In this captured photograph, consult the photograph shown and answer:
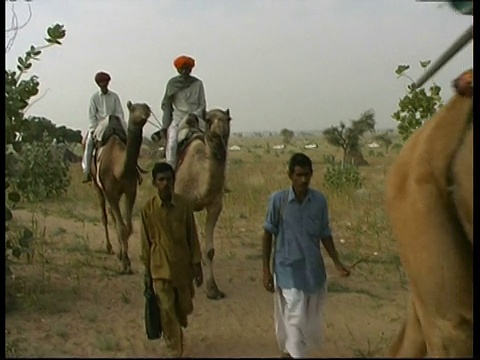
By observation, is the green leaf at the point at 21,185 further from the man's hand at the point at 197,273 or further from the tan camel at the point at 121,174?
the man's hand at the point at 197,273

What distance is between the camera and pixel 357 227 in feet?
15.1

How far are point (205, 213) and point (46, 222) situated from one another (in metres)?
1.12

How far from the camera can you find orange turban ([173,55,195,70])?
4.36 metres

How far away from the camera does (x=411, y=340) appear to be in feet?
8.32

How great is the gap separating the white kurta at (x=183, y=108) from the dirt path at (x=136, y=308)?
0.56 metres

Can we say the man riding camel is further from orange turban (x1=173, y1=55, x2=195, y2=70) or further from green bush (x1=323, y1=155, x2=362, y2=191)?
green bush (x1=323, y1=155, x2=362, y2=191)

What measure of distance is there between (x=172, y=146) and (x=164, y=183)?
35.7 inches

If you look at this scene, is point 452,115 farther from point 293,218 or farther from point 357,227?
point 357,227

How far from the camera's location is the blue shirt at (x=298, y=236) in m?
3.80

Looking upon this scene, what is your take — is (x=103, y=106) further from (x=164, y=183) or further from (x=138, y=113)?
(x=164, y=183)

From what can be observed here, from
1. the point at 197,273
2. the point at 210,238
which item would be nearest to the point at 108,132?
the point at 210,238

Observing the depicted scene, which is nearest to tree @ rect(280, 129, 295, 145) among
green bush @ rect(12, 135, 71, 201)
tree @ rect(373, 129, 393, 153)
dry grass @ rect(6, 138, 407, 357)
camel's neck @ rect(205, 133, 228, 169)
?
dry grass @ rect(6, 138, 407, 357)

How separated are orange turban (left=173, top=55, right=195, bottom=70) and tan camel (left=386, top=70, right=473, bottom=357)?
2.21 metres

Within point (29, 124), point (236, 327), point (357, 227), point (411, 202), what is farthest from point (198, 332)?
point (411, 202)
